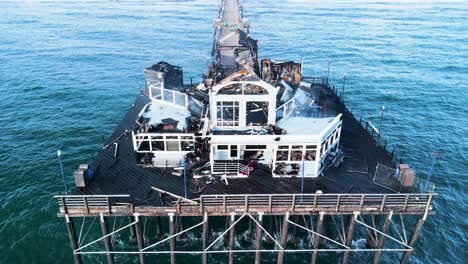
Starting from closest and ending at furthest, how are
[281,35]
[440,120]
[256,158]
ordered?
1. [256,158]
2. [440,120]
3. [281,35]

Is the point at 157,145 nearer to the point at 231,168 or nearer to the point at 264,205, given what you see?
the point at 231,168

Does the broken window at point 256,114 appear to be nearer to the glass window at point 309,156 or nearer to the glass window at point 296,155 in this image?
the glass window at point 296,155

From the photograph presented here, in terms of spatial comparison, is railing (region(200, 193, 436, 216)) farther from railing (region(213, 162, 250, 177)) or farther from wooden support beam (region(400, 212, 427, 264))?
railing (region(213, 162, 250, 177))

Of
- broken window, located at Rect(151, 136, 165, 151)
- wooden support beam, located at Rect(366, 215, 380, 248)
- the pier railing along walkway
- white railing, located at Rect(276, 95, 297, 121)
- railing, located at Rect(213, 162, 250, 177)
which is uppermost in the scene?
white railing, located at Rect(276, 95, 297, 121)

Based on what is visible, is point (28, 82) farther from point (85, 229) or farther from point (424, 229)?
point (424, 229)

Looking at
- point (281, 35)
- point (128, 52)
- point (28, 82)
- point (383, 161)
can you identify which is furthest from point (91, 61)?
point (383, 161)

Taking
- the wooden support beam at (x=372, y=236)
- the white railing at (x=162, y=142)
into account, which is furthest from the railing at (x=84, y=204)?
the wooden support beam at (x=372, y=236)

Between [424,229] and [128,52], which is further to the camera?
[128,52]

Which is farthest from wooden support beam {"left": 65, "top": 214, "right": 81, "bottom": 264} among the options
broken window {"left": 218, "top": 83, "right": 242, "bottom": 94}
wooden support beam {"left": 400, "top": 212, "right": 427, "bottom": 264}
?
wooden support beam {"left": 400, "top": 212, "right": 427, "bottom": 264}
